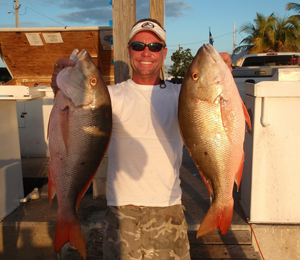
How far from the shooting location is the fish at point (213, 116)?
6.50ft

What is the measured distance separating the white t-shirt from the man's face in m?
0.14

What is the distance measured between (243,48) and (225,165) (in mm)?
34984

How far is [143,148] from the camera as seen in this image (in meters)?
2.32

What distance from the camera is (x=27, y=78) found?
9.36 m

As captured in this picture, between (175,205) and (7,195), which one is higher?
(175,205)

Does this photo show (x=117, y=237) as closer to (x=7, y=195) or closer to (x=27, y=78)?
(x=7, y=195)

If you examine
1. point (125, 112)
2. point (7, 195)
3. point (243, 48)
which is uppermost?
point (243, 48)

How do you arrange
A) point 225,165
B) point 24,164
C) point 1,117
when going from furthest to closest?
point 24,164 → point 1,117 → point 225,165

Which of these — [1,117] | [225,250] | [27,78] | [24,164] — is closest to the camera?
[225,250]

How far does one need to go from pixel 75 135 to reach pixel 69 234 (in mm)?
691

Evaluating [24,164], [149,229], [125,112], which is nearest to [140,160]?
[125,112]

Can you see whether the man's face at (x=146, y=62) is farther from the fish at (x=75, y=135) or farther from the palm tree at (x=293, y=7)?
the palm tree at (x=293, y=7)

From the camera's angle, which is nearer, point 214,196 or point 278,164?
point 214,196

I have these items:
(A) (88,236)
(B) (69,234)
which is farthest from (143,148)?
(A) (88,236)
